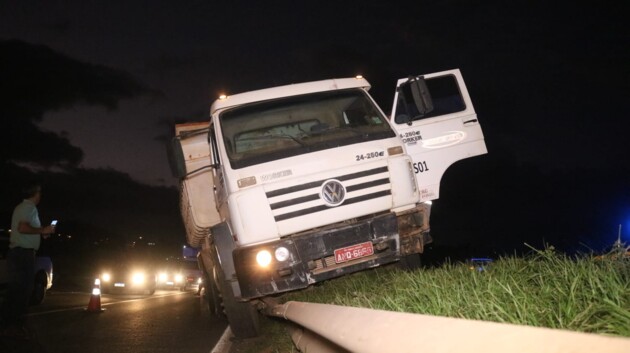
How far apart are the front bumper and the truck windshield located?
977 mm

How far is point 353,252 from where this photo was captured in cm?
523

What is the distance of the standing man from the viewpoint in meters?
5.54

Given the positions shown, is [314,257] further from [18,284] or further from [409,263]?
[18,284]

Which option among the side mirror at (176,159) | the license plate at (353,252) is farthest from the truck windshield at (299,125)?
the license plate at (353,252)

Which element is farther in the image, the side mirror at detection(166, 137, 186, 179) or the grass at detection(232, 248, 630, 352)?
the side mirror at detection(166, 137, 186, 179)

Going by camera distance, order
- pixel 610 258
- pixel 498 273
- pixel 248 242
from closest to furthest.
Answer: pixel 610 258 < pixel 498 273 < pixel 248 242

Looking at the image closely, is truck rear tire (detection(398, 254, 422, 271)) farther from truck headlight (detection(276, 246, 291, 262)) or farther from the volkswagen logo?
truck headlight (detection(276, 246, 291, 262))

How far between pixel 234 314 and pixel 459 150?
3543mm

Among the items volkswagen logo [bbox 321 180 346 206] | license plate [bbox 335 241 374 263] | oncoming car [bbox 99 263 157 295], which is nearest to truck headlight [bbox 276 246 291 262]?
license plate [bbox 335 241 374 263]

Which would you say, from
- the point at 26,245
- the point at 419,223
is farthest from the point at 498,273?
the point at 26,245

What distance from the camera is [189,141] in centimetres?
721

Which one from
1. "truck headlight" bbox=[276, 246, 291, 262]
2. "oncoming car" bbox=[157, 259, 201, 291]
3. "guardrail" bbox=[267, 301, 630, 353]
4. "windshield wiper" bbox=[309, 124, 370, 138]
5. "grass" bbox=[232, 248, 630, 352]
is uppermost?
"windshield wiper" bbox=[309, 124, 370, 138]

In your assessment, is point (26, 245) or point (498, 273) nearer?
point (498, 273)

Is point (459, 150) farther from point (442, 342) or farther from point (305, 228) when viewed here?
point (442, 342)
